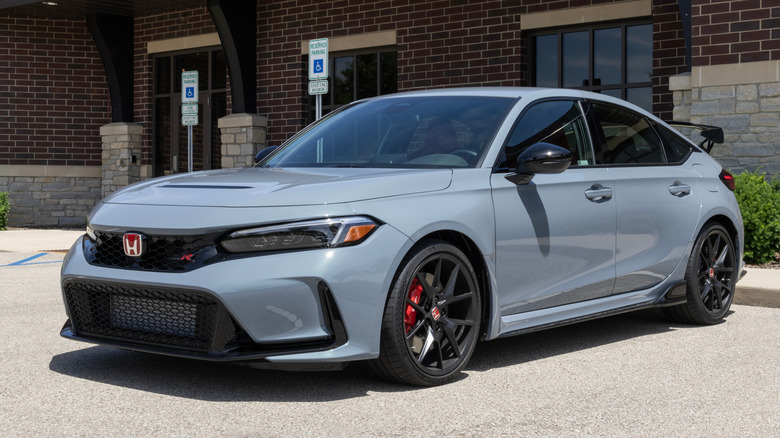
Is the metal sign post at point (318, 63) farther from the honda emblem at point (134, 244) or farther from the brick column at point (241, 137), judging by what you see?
the honda emblem at point (134, 244)

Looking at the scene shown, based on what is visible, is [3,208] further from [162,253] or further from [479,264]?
[479,264]

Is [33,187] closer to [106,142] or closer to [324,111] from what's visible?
[106,142]

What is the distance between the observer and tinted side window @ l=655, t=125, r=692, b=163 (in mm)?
6996

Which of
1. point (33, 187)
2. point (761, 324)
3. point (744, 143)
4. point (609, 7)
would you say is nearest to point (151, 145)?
point (33, 187)

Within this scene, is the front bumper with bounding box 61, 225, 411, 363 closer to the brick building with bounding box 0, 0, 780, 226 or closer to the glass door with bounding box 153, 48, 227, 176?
the brick building with bounding box 0, 0, 780, 226

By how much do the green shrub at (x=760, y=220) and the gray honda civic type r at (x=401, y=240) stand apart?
13.5 ft

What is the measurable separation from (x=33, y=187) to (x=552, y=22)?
490 inches

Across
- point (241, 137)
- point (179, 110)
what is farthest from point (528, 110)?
point (179, 110)

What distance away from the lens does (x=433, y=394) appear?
4844 mm

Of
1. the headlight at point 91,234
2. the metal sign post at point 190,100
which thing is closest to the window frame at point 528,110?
the headlight at point 91,234

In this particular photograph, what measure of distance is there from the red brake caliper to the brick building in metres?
8.47

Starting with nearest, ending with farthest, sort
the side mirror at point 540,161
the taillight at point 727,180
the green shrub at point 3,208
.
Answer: the side mirror at point 540,161, the taillight at point 727,180, the green shrub at point 3,208

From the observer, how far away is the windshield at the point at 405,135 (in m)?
5.55

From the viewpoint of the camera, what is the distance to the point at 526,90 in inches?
240
